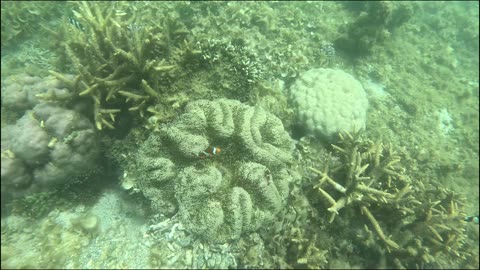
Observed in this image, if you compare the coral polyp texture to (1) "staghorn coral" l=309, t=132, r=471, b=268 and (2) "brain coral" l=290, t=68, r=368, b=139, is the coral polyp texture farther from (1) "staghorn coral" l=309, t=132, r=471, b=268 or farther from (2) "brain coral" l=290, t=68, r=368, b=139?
(2) "brain coral" l=290, t=68, r=368, b=139

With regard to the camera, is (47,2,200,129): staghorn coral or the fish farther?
the fish

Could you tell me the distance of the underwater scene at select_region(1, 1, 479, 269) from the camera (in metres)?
3.75

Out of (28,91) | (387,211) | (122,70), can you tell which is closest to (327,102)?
(387,211)

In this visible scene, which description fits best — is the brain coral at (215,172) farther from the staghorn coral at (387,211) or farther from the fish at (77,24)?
the fish at (77,24)

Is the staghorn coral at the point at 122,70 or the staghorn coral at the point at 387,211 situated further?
the staghorn coral at the point at 387,211

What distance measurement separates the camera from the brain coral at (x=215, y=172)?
379 cm

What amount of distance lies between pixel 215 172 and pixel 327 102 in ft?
9.72

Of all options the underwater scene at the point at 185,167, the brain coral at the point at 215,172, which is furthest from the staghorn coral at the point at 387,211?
the brain coral at the point at 215,172

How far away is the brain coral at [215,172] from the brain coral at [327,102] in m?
1.49

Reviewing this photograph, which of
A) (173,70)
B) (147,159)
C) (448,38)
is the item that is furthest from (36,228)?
(448,38)

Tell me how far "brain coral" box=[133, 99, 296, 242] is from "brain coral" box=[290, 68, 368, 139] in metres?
1.49

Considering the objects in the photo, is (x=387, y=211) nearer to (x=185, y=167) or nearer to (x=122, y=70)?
(x=185, y=167)

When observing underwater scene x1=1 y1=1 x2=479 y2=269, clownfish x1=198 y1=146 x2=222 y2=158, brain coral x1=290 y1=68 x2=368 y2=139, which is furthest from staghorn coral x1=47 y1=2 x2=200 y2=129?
brain coral x1=290 y1=68 x2=368 y2=139

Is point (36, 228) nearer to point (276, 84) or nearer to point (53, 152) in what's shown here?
point (53, 152)
